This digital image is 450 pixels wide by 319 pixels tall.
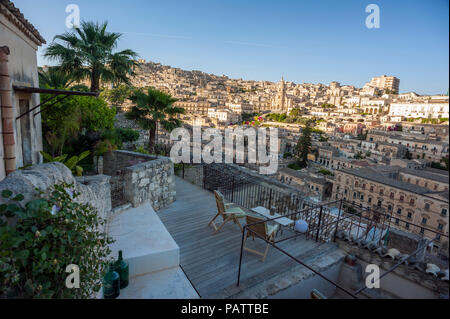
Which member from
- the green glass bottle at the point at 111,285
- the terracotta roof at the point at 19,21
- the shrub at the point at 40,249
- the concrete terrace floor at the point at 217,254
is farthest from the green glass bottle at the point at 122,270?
the terracotta roof at the point at 19,21

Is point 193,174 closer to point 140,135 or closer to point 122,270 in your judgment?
point 122,270

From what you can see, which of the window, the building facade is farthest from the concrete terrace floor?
the window

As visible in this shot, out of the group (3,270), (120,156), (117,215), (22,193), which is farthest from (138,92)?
(3,270)

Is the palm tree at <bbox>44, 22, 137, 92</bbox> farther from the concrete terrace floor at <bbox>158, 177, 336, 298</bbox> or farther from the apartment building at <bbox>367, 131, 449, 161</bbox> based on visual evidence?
the apartment building at <bbox>367, 131, 449, 161</bbox>

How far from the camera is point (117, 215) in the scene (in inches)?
211

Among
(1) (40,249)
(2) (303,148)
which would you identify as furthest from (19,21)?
(2) (303,148)

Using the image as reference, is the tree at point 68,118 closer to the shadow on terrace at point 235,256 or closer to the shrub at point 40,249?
the shadow on terrace at point 235,256

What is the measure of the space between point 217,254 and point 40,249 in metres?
3.18

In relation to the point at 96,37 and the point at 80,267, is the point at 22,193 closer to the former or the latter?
the point at 80,267

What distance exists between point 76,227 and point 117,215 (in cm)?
349

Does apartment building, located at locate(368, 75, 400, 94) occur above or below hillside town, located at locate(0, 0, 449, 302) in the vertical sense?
above

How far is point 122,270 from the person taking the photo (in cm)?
345

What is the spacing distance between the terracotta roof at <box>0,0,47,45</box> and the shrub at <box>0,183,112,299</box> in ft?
14.9

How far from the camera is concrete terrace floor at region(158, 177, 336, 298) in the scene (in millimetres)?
3822
